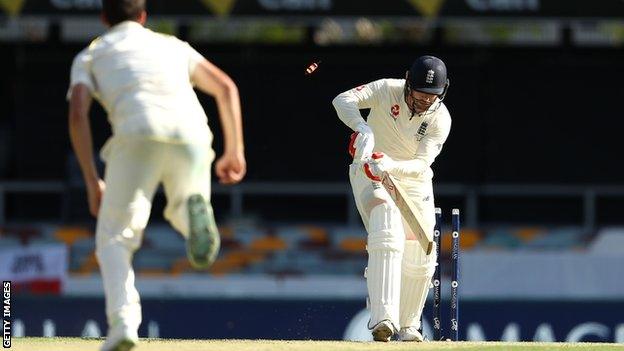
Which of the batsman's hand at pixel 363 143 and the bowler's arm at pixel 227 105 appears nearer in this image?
the bowler's arm at pixel 227 105

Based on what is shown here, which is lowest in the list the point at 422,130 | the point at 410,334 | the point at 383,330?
the point at 410,334

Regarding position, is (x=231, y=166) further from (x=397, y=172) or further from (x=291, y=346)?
(x=397, y=172)

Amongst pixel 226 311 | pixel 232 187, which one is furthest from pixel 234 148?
pixel 232 187

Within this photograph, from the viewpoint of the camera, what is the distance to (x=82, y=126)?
746 cm

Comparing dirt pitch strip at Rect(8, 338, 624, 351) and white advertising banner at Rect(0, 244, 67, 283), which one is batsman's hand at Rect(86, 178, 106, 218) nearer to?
dirt pitch strip at Rect(8, 338, 624, 351)

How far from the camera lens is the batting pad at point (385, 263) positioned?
9.38 metres

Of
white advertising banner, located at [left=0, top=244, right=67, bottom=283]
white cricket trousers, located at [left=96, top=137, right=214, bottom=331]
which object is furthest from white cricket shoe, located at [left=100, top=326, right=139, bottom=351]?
white advertising banner, located at [left=0, top=244, right=67, bottom=283]

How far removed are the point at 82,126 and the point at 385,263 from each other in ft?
8.09

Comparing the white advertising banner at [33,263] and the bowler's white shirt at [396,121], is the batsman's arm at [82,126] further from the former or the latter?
the white advertising banner at [33,263]

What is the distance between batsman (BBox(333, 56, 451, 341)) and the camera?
371 inches

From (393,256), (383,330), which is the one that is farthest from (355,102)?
(383,330)

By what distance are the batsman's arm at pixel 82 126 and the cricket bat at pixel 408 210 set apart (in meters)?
2.38

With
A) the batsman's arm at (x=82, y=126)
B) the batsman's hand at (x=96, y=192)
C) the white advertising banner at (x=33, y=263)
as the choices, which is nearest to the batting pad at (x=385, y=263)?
the batsman's hand at (x=96, y=192)

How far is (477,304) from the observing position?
14.0 meters
